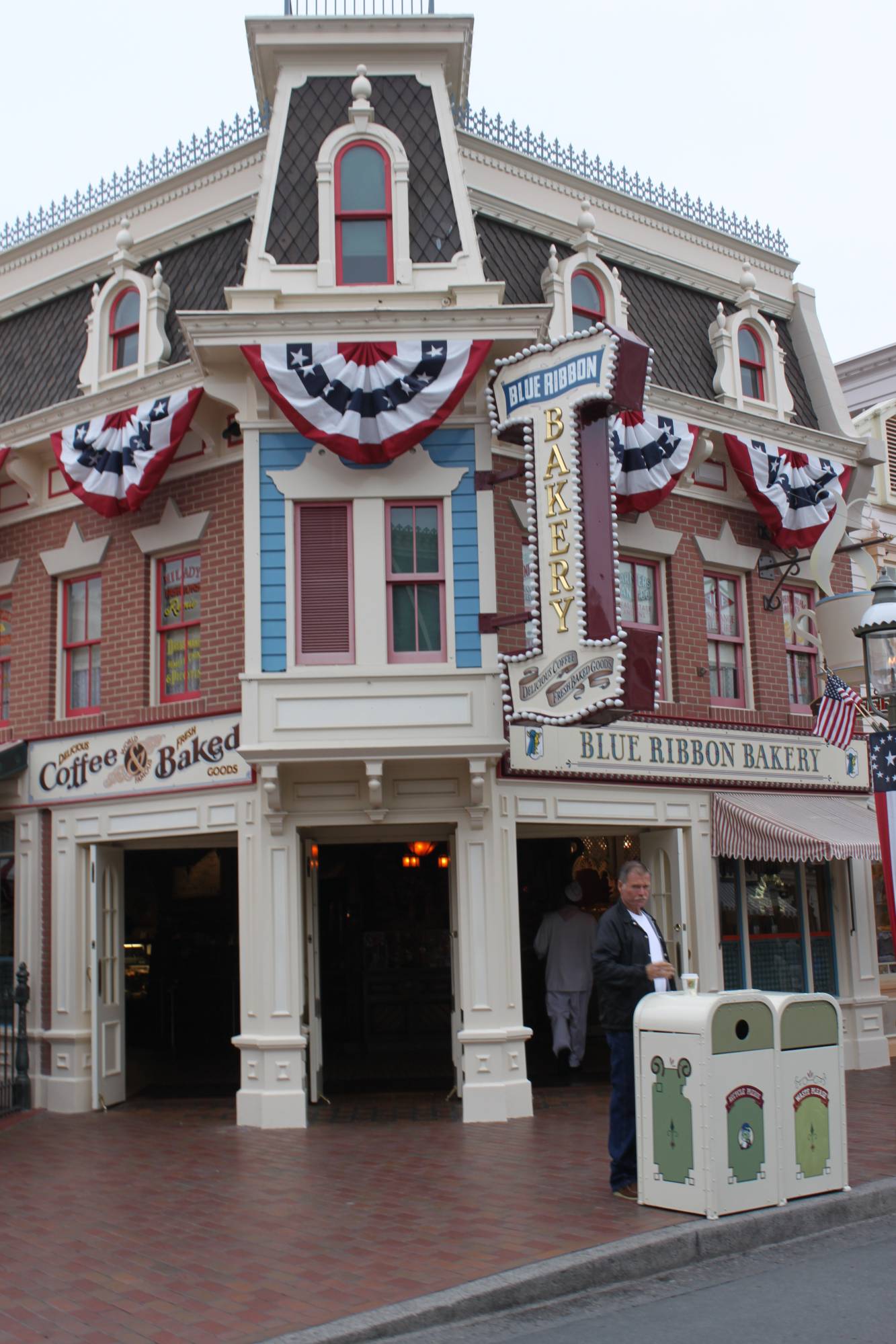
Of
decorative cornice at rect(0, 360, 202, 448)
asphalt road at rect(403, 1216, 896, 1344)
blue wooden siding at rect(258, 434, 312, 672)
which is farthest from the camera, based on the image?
decorative cornice at rect(0, 360, 202, 448)

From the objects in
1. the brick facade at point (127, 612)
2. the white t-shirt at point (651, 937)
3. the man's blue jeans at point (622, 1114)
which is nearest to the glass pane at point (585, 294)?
the brick facade at point (127, 612)

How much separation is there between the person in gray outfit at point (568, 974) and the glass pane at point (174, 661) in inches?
195

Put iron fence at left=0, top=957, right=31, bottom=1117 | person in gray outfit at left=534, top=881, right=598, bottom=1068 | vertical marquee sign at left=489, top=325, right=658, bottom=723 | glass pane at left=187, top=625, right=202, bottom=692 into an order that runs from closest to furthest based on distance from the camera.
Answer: vertical marquee sign at left=489, top=325, right=658, bottom=723 < iron fence at left=0, top=957, right=31, bottom=1117 < glass pane at left=187, top=625, right=202, bottom=692 < person in gray outfit at left=534, top=881, right=598, bottom=1068

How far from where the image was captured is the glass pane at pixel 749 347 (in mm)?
16531

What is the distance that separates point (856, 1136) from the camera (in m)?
10.6

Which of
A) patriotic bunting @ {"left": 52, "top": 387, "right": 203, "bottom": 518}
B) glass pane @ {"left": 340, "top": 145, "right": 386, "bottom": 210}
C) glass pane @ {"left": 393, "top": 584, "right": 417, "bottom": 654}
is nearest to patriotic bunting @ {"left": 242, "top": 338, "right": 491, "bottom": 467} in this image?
patriotic bunting @ {"left": 52, "top": 387, "right": 203, "bottom": 518}

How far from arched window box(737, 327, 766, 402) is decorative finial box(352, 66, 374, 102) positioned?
18.6 feet

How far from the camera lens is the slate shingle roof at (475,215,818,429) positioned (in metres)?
14.5

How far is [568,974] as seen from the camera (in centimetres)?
1468

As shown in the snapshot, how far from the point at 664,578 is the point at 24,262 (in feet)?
29.9

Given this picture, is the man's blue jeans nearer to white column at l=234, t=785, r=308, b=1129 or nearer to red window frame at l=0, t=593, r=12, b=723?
white column at l=234, t=785, r=308, b=1129

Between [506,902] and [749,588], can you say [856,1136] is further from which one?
[749,588]

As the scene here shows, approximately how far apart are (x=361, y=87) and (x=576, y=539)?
17.6ft

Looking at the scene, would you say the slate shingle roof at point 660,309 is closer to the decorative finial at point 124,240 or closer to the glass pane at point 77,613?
the decorative finial at point 124,240
